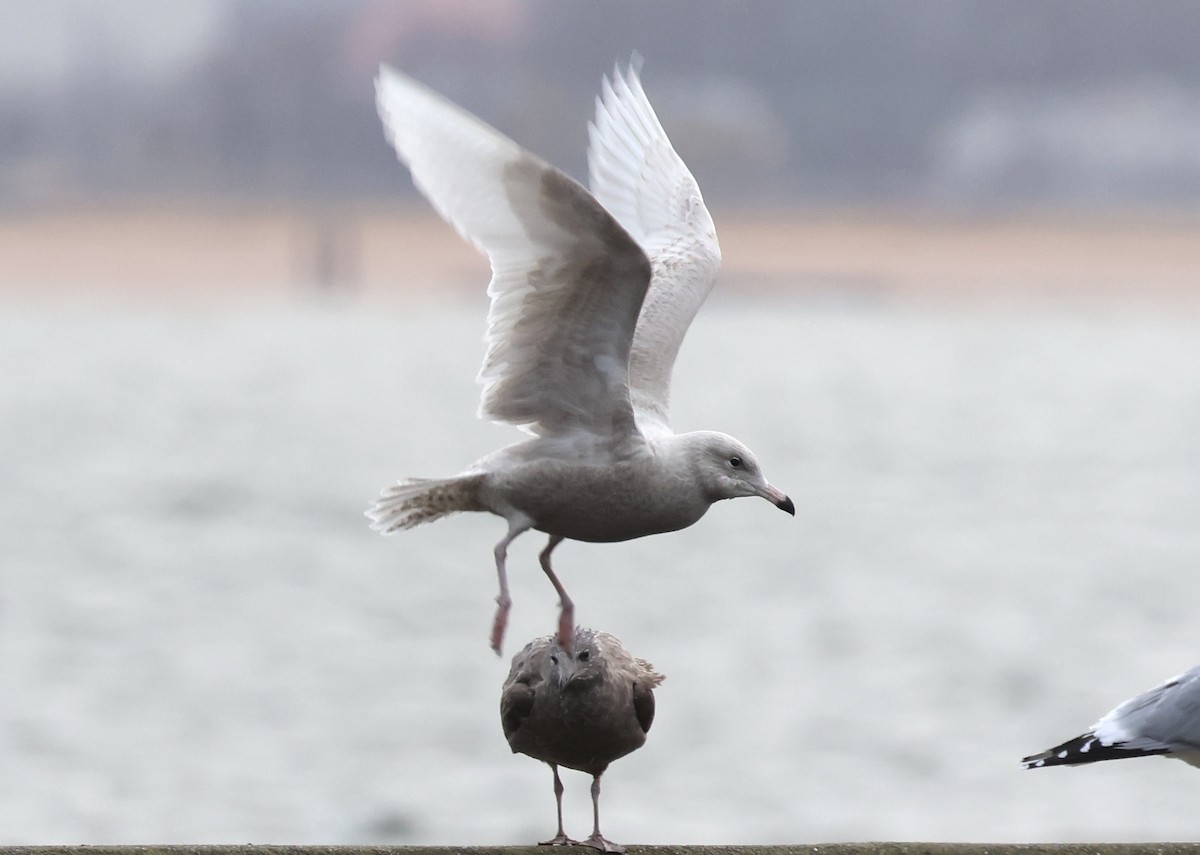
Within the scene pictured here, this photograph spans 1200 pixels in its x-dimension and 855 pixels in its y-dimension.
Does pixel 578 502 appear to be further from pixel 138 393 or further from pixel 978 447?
pixel 138 393

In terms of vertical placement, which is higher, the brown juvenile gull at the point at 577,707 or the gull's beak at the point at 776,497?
the gull's beak at the point at 776,497

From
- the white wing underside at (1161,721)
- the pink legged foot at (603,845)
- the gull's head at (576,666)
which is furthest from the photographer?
the white wing underside at (1161,721)

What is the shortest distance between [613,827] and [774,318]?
51.6 m

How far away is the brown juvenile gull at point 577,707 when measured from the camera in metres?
5.38

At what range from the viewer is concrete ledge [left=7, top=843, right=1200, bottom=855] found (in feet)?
16.0

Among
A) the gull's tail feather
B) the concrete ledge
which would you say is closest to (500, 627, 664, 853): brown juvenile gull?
the concrete ledge

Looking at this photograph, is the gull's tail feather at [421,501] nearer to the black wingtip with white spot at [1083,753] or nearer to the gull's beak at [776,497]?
the gull's beak at [776,497]

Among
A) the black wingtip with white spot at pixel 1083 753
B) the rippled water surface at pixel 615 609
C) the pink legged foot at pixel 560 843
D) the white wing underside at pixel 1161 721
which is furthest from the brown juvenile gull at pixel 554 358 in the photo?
the rippled water surface at pixel 615 609

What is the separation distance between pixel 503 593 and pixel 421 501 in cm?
62

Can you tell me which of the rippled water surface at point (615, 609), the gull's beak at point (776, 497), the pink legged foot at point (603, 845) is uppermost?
the rippled water surface at point (615, 609)

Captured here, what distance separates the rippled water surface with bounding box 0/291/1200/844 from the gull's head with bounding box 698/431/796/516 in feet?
→ 28.6

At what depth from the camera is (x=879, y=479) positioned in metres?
36.5

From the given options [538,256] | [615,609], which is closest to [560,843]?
[538,256]

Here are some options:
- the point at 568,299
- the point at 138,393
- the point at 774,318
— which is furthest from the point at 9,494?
the point at 774,318
